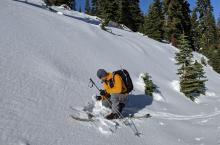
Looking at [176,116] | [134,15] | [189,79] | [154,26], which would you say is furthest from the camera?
[134,15]

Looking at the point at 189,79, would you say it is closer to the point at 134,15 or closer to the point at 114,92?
the point at 114,92

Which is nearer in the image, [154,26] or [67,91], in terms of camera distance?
[67,91]

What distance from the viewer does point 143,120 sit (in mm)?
10938

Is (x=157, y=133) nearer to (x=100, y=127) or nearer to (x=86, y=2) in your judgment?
(x=100, y=127)

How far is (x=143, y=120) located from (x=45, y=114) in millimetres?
3666

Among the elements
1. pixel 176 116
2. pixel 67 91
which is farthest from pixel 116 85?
pixel 176 116

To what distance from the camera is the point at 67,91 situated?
10727 millimetres

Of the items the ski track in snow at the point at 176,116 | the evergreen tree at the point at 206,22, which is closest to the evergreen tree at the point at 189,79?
the ski track in snow at the point at 176,116

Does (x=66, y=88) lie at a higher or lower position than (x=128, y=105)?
higher

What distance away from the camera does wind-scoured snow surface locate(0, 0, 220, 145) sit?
7.86m

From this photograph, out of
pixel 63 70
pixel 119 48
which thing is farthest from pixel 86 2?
pixel 63 70

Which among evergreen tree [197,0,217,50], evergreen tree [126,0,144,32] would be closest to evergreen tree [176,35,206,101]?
evergreen tree [126,0,144,32]

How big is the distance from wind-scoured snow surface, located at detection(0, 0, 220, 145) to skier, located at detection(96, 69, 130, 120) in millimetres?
709

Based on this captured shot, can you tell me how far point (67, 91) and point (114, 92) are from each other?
149 cm
